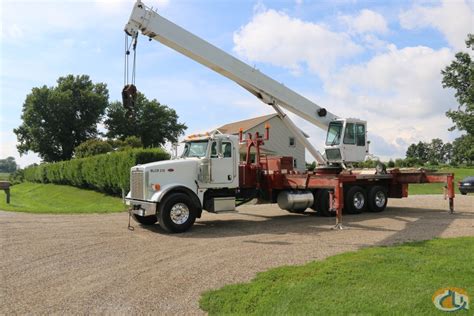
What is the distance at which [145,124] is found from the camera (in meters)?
78.0

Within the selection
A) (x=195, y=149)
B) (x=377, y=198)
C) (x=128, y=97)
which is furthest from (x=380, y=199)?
(x=128, y=97)

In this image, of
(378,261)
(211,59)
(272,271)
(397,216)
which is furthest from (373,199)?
(272,271)

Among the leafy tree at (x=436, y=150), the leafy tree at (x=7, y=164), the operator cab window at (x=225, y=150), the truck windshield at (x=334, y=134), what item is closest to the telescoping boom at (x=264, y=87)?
the truck windshield at (x=334, y=134)

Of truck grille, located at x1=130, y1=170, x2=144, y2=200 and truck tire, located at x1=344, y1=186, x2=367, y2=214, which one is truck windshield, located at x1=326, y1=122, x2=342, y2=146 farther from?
truck grille, located at x1=130, y1=170, x2=144, y2=200

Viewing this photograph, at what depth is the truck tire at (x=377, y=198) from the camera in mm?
16578

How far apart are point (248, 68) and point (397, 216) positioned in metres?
7.27

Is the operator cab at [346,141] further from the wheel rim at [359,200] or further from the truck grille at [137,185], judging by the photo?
the truck grille at [137,185]

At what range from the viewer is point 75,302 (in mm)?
5969

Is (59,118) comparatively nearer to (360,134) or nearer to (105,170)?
(105,170)

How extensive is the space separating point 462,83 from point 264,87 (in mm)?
41034

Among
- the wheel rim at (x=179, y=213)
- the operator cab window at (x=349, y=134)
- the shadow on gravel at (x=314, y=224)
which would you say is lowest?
the shadow on gravel at (x=314, y=224)

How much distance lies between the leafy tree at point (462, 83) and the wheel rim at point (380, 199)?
1312 inches

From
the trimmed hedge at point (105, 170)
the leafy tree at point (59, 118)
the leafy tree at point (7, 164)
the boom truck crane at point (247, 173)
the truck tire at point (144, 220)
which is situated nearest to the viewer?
the boom truck crane at point (247, 173)

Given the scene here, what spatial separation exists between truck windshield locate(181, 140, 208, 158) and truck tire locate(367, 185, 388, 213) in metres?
6.88
